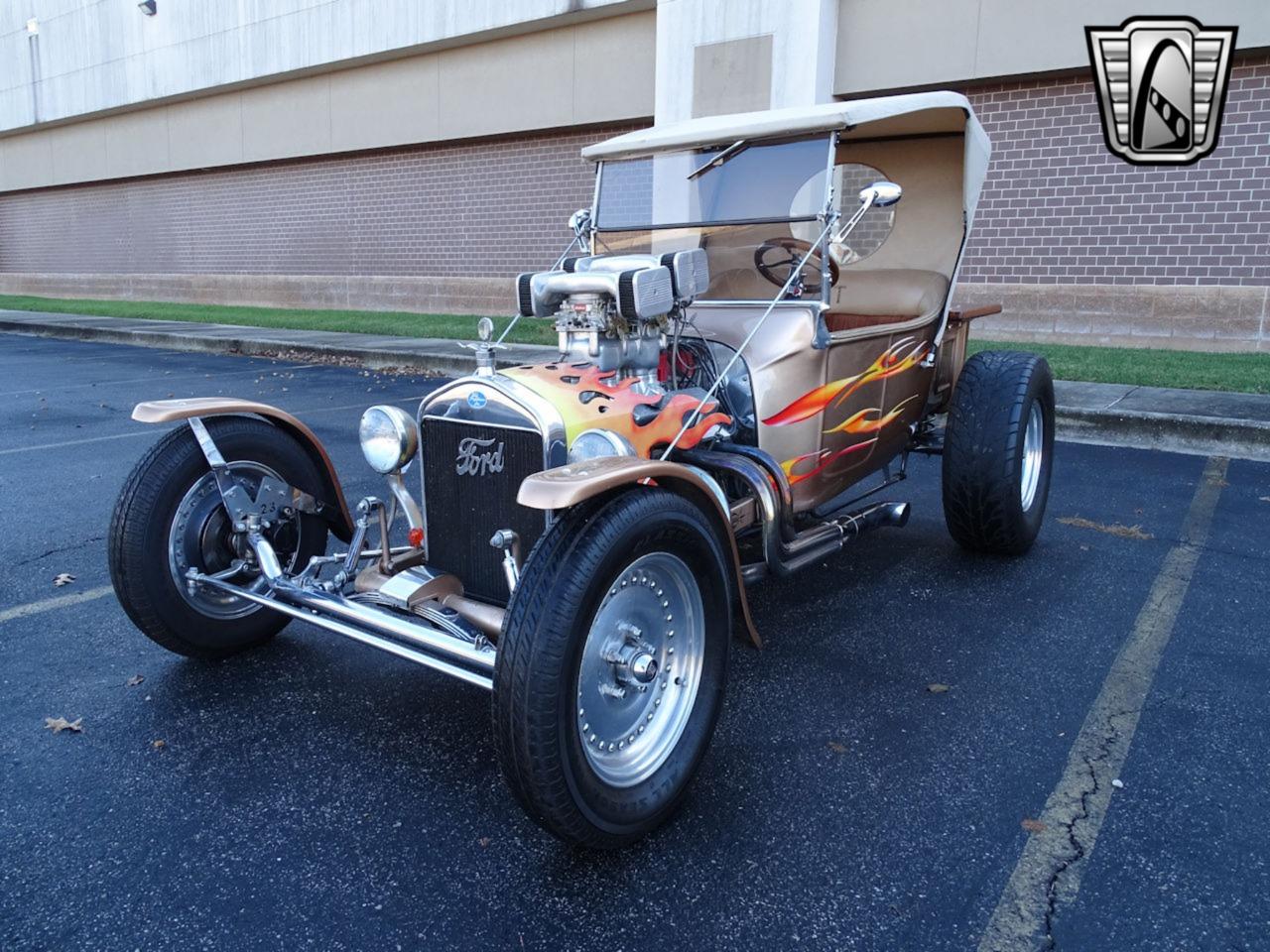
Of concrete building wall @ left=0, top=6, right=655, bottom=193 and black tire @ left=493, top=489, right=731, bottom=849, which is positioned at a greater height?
concrete building wall @ left=0, top=6, right=655, bottom=193

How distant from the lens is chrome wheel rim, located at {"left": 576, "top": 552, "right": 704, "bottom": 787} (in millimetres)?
2709

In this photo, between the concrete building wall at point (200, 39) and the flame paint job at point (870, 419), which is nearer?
the flame paint job at point (870, 419)

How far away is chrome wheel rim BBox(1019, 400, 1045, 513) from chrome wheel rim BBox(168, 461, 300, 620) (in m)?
3.70

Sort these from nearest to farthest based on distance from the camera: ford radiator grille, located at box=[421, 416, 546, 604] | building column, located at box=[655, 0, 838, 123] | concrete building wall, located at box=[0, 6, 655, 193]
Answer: ford radiator grille, located at box=[421, 416, 546, 604]
building column, located at box=[655, 0, 838, 123]
concrete building wall, located at box=[0, 6, 655, 193]

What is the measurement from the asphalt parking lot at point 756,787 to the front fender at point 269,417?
1.77 ft

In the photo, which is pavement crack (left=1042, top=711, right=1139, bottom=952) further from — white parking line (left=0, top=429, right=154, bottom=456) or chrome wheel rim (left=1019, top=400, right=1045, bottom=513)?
white parking line (left=0, top=429, right=154, bottom=456)

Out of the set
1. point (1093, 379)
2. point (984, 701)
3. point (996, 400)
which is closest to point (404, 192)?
point (1093, 379)

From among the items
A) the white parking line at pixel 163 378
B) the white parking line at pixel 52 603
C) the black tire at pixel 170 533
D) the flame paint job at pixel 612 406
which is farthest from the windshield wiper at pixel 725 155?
the white parking line at pixel 163 378

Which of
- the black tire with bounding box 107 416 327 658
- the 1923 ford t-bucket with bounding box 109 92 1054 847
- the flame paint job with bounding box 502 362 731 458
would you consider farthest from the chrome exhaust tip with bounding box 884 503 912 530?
the black tire with bounding box 107 416 327 658

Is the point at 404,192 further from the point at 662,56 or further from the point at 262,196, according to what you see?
the point at 662,56

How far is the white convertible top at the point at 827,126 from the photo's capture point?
404 cm

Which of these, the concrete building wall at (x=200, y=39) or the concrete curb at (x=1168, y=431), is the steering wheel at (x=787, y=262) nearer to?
the concrete curb at (x=1168, y=431)

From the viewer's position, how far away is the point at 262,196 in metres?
20.6

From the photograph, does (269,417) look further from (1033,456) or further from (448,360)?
(448,360)
